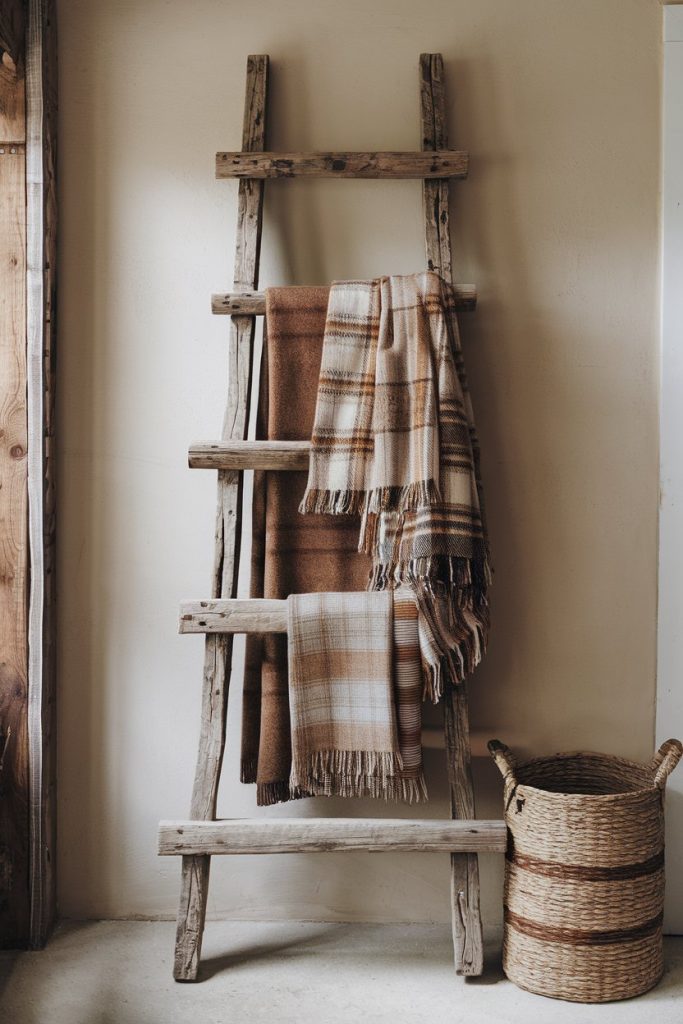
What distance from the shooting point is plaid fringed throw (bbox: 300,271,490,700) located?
1.62 m

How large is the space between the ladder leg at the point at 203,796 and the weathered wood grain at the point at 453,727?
422 mm

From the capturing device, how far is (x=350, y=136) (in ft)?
6.03

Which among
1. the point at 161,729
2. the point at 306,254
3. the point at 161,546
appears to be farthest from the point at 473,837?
the point at 306,254

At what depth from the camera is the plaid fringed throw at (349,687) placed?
1.64m

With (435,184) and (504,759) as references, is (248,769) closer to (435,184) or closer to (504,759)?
(504,759)

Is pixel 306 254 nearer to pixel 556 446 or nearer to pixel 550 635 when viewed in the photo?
pixel 556 446

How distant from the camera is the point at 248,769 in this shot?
5.79 feet

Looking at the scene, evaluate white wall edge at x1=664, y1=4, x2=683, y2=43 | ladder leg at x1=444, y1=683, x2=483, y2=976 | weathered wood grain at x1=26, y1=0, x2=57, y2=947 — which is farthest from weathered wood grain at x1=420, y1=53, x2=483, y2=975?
weathered wood grain at x1=26, y1=0, x2=57, y2=947

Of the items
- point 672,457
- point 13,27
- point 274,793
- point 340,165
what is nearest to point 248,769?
point 274,793

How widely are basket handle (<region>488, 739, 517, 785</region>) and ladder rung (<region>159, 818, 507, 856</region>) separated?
0.27 ft

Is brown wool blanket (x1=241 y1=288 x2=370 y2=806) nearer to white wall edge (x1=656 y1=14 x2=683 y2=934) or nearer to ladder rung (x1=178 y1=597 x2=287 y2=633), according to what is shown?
ladder rung (x1=178 y1=597 x2=287 y2=633)

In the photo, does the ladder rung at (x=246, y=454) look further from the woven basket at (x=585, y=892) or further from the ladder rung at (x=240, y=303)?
the woven basket at (x=585, y=892)

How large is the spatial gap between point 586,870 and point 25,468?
1274 millimetres

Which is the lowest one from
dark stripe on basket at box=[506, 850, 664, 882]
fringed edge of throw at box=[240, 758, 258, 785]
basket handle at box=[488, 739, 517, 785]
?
dark stripe on basket at box=[506, 850, 664, 882]
